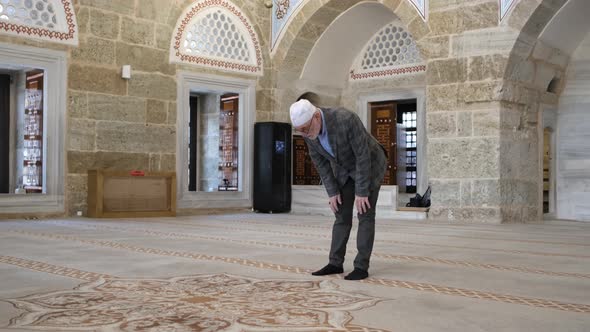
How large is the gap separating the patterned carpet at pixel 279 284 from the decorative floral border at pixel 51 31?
2.74 meters

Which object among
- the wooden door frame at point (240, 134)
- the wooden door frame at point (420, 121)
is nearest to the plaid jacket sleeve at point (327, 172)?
the wooden door frame at point (240, 134)

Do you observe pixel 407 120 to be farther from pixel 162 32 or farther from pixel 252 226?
pixel 252 226

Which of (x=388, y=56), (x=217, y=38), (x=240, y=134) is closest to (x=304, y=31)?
(x=217, y=38)

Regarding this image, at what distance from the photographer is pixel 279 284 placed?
9.49 ft

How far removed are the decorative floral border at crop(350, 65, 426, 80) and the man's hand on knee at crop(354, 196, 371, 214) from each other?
6677 millimetres

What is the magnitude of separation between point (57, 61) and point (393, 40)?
4.70 meters

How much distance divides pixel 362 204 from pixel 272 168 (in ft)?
19.8

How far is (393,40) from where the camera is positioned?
9.79 metres

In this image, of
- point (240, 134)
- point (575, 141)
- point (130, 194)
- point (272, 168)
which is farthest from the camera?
point (240, 134)

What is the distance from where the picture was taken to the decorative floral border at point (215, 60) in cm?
859

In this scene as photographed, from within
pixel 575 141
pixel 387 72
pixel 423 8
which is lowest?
pixel 575 141

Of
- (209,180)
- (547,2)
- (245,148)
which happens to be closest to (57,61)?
(245,148)

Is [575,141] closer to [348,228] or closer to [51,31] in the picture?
[348,228]

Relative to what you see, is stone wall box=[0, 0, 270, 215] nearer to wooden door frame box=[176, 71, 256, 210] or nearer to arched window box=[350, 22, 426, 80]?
wooden door frame box=[176, 71, 256, 210]
